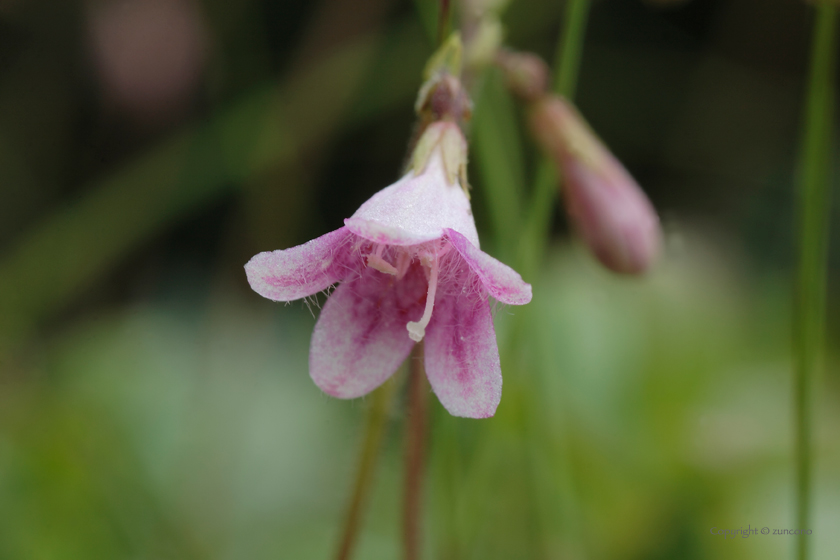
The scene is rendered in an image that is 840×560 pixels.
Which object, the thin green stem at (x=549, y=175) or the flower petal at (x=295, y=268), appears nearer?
the flower petal at (x=295, y=268)

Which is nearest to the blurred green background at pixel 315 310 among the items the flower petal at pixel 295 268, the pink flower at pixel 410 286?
the pink flower at pixel 410 286

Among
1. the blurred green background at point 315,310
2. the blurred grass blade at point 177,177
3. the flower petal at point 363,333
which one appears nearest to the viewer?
the flower petal at point 363,333

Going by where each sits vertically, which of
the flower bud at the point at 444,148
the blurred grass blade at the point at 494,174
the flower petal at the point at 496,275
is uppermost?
the blurred grass blade at the point at 494,174

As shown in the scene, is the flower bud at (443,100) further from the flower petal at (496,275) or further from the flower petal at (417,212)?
the flower petal at (496,275)

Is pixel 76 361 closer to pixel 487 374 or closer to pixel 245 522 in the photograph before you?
pixel 245 522

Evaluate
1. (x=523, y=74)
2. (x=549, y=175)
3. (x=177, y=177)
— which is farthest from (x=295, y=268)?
(x=177, y=177)

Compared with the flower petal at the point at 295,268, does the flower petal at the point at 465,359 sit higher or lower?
lower

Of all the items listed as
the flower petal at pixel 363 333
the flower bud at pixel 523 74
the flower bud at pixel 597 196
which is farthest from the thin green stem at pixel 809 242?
the flower petal at pixel 363 333

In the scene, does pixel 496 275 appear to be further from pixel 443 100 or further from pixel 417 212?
pixel 443 100

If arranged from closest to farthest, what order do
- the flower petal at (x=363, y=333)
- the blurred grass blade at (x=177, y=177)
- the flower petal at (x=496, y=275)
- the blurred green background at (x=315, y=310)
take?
1. the flower petal at (x=496, y=275)
2. the flower petal at (x=363, y=333)
3. the blurred green background at (x=315, y=310)
4. the blurred grass blade at (x=177, y=177)
